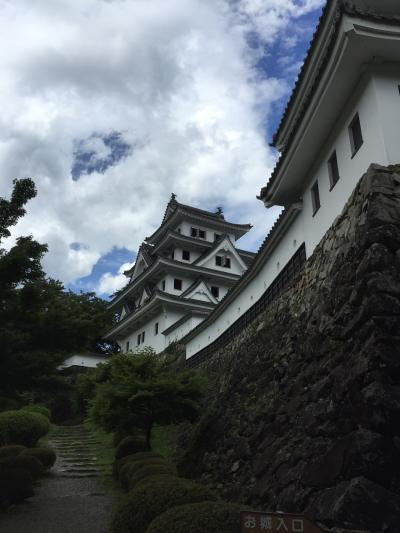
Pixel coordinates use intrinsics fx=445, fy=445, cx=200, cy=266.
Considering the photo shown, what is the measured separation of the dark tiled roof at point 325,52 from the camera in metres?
7.99

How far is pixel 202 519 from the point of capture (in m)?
4.74

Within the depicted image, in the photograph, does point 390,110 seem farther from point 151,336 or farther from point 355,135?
point 151,336

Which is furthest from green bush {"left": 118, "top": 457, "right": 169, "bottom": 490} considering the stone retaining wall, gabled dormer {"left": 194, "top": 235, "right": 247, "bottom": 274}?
gabled dormer {"left": 194, "top": 235, "right": 247, "bottom": 274}

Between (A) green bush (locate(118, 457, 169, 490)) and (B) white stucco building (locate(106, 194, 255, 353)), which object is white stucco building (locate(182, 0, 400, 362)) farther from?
(B) white stucco building (locate(106, 194, 255, 353))


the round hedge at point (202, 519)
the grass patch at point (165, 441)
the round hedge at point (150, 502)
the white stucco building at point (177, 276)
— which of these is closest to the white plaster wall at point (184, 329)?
the white stucco building at point (177, 276)

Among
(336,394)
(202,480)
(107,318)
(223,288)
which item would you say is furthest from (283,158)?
(107,318)

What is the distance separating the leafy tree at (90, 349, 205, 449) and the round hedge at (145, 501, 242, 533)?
287 inches

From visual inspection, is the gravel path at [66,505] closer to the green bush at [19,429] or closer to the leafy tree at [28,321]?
the green bush at [19,429]

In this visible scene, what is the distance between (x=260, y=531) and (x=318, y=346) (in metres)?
5.37

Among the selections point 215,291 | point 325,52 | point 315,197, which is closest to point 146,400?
point 315,197

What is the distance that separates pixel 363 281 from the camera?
22.7 feet

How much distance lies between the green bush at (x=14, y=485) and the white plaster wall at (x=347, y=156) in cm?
855

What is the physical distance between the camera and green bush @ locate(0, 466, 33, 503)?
10.4 metres

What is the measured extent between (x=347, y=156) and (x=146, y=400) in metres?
8.36
